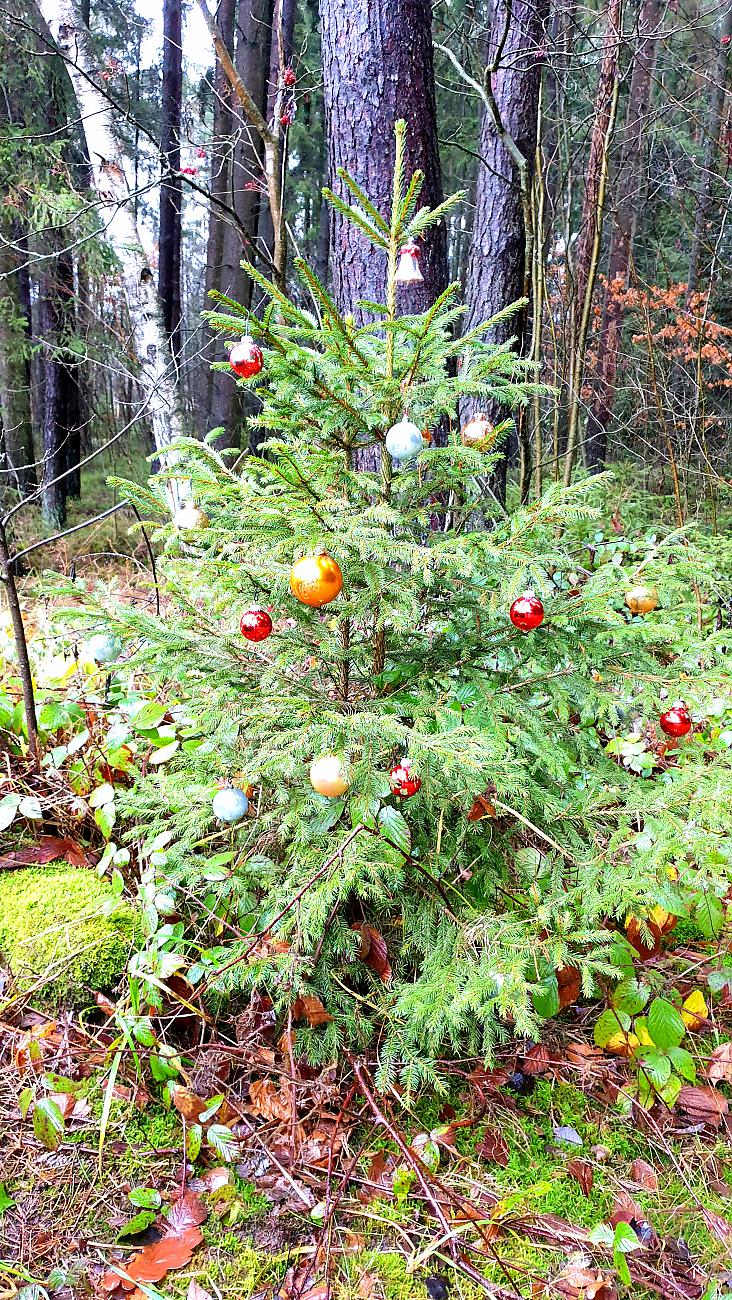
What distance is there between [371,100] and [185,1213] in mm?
3399

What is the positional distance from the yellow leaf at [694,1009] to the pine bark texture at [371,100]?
2.47m

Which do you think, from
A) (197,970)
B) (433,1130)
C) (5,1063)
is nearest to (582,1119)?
(433,1130)

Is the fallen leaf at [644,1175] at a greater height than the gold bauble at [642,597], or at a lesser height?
lesser

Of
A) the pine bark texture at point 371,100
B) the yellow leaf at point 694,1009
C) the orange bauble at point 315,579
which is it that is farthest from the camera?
the pine bark texture at point 371,100

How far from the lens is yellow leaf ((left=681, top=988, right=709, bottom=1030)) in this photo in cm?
201

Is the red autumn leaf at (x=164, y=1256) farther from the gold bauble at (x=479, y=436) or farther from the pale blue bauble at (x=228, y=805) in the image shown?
the gold bauble at (x=479, y=436)

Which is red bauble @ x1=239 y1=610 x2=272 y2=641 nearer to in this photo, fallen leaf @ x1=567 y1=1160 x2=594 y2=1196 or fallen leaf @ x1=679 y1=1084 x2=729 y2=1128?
fallen leaf @ x1=567 y1=1160 x2=594 y2=1196

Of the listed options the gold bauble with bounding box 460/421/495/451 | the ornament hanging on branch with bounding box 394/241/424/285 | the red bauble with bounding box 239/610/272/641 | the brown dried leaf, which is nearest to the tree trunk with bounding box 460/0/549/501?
the ornament hanging on branch with bounding box 394/241/424/285

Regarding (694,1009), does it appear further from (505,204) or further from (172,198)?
(172,198)

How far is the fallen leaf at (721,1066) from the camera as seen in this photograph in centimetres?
186

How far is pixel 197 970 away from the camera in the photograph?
1.74m

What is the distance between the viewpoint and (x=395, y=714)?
1546mm

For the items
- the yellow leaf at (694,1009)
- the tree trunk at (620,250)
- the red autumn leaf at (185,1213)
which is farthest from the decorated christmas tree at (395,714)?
the tree trunk at (620,250)

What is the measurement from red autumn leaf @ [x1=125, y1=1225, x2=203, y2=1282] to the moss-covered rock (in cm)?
63
